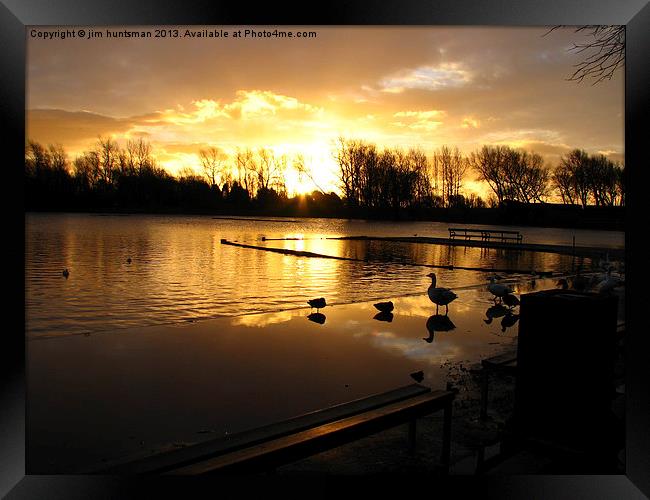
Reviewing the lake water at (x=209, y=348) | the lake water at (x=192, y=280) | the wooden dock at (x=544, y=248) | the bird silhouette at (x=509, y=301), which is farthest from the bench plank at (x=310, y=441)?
the wooden dock at (x=544, y=248)

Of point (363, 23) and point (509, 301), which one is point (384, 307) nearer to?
point (509, 301)

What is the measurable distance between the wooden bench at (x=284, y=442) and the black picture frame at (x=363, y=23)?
44 cm

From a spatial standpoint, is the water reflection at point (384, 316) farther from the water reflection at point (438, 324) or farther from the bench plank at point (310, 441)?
the bench plank at point (310, 441)

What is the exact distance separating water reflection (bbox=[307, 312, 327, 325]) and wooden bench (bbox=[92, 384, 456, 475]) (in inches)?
200

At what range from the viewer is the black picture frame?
112 inches

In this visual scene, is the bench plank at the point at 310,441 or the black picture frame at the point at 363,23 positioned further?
the black picture frame at the point at 363,23

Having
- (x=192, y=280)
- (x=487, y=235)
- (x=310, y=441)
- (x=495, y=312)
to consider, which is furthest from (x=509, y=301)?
(x=487, y=235)

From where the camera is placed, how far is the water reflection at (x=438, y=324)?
773cm

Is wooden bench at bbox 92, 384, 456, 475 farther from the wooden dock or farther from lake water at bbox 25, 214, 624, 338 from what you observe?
the wooden dock

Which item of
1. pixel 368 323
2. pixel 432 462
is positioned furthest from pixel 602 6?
pixel 368 323

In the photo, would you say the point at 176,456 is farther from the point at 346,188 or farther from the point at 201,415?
the point at 346,188

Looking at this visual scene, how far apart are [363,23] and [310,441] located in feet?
7.61

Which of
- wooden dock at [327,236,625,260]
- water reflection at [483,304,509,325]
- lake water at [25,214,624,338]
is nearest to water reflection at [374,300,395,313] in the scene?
lake water at [25,214,624,338]

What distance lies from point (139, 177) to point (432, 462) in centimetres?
3136
